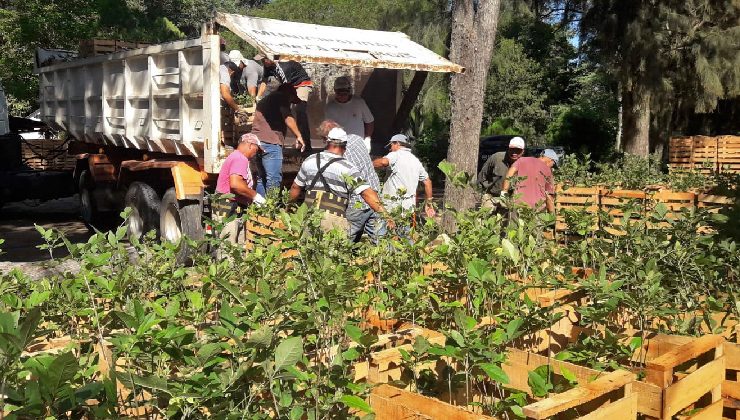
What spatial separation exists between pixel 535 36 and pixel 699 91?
2163 cm

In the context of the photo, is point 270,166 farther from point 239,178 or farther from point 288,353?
point 288,353

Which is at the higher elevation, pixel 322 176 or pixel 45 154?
pixel 322 176

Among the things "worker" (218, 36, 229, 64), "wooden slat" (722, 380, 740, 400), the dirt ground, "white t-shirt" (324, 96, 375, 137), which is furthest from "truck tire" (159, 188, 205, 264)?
"wooden slat" (722, 380, 740, 400)

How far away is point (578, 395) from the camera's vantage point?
274cm

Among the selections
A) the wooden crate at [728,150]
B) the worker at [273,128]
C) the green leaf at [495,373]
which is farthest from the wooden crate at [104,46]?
the wooden crate at [728,150]

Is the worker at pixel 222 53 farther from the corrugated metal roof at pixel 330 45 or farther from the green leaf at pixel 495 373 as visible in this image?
the green leaf at pixel 495 373

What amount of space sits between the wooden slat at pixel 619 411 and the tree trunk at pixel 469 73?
7904mm

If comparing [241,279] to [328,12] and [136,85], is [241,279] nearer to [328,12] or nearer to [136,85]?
[136,85]

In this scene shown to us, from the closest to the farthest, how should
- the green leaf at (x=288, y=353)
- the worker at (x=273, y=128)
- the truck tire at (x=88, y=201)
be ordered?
the green leaf at (x=288, y=353) → the worker at (x=273, y=128) → the truck tire at (x=88, y=201)

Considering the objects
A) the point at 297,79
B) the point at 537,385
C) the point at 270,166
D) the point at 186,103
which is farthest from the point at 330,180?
the point at 537,385

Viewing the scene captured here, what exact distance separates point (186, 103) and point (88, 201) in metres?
4.79

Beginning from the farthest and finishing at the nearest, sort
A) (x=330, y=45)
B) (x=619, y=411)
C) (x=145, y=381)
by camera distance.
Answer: (x=330, y=45)
(x=619, y=411)
(x=145, y=381)

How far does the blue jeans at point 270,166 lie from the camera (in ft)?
33.0

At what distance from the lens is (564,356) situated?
3328 mm
